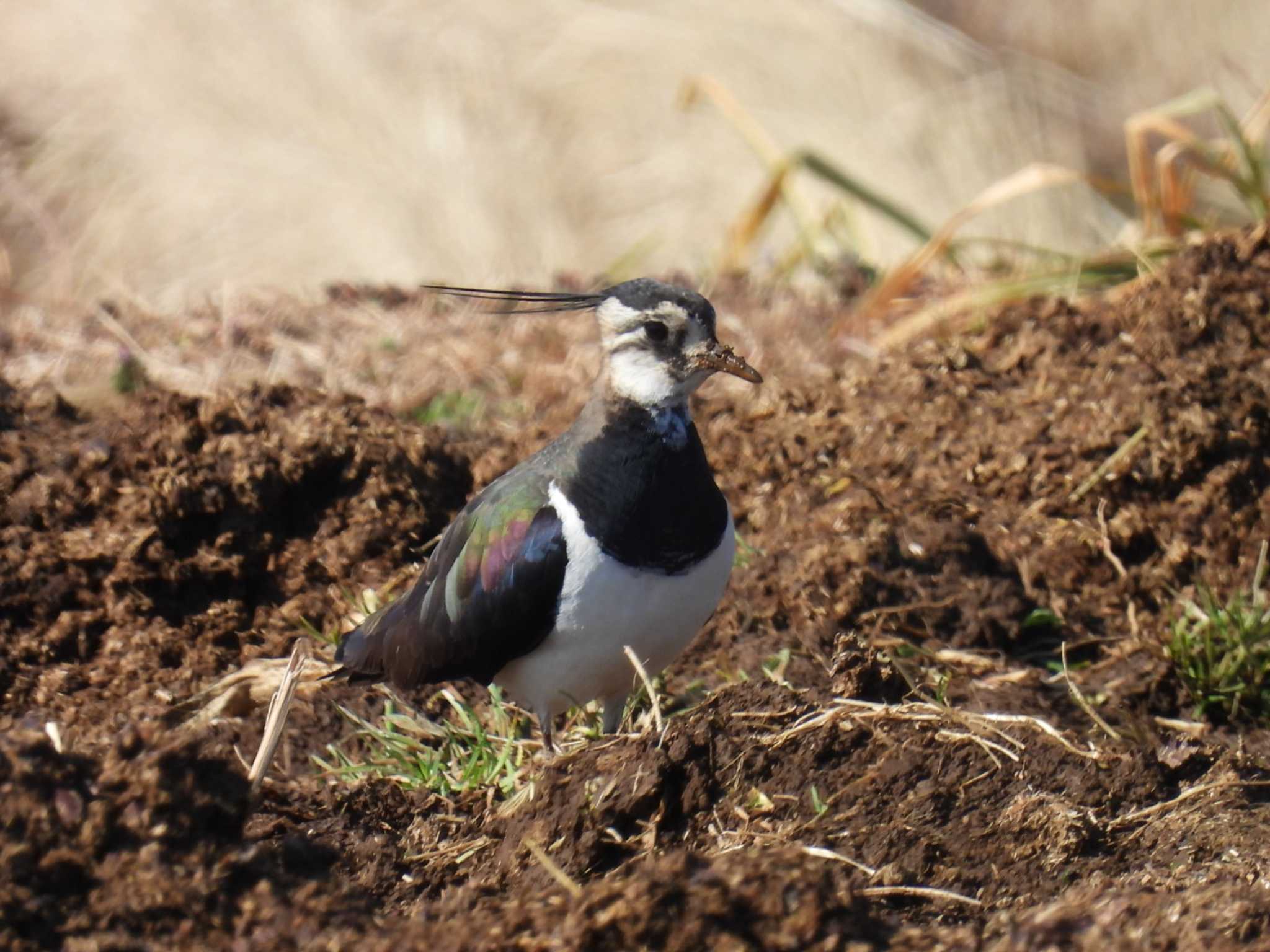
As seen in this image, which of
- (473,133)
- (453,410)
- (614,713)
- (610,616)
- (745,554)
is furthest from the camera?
(473,133)

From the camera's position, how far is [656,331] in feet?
12.8

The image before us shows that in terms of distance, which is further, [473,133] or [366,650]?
[473,133]

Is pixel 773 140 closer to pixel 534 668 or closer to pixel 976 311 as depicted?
Result: pixel 976 311

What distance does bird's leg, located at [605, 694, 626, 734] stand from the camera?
4023mm

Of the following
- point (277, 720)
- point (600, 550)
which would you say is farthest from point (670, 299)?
point (277, 720)

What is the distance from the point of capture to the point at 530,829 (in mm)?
3145

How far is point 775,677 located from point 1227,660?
1.16 m

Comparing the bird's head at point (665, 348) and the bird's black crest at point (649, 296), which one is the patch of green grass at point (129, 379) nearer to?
the bird's black crest at point (649, 296)

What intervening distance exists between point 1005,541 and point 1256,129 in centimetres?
286

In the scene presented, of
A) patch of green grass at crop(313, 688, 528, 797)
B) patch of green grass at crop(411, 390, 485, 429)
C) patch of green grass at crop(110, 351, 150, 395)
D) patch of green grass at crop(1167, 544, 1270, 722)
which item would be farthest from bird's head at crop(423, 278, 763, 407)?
patch of green grass at crop(110, 351, 150, 395)

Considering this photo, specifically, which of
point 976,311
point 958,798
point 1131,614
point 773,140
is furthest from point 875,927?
point 773,140

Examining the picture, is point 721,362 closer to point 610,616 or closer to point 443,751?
point 610,616

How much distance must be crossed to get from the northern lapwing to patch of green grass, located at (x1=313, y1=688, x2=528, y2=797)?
0.13 meters

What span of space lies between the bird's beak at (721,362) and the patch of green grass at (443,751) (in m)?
1.01
